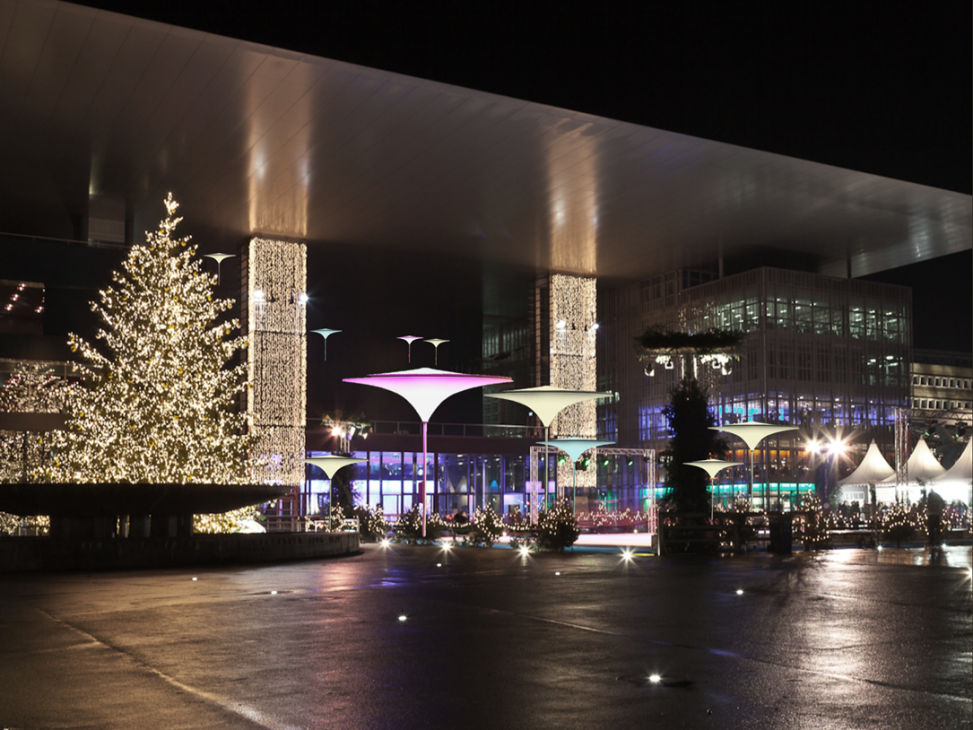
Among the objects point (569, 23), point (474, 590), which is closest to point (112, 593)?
point (474, 590)

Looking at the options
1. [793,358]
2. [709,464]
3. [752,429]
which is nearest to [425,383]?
[709,464]

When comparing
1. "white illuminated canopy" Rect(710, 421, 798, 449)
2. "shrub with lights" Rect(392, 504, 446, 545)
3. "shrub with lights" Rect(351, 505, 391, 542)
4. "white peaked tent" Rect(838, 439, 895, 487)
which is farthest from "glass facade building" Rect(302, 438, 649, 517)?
"white illuminated canopy" Rect(710, 421, 798, 449)

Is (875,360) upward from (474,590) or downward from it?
upward

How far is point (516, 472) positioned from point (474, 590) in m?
44.1

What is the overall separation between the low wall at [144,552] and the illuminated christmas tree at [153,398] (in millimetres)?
2747

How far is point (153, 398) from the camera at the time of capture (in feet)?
78.6

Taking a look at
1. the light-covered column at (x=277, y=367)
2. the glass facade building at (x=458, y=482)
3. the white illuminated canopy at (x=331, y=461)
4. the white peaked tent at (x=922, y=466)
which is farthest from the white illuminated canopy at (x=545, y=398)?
the glass facade building at (x=458, y=482)

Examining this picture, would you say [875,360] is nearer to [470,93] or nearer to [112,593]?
[470,93]

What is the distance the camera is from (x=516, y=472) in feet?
194

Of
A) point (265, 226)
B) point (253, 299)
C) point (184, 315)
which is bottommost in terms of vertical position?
point (184, 315)

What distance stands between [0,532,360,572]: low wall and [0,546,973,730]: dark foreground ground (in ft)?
12.4

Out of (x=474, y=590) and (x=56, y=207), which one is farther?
(x=56, y=207)

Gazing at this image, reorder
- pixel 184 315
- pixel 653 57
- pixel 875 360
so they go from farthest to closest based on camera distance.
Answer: pixel 875 360
pixel 653 57
pixel 184 315

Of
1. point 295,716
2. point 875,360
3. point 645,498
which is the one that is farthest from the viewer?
point 645,498
